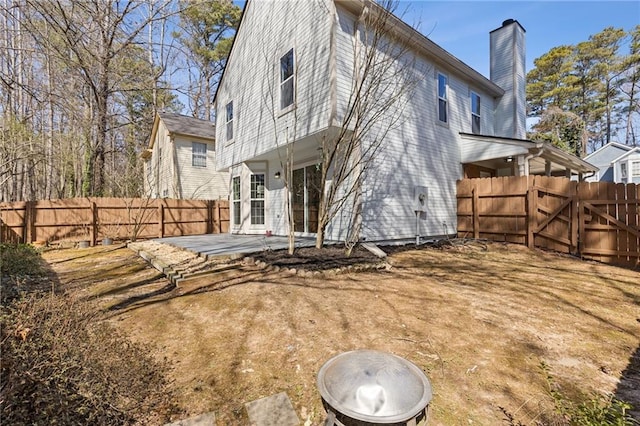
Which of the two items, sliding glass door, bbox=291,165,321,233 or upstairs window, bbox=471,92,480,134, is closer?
sliding glass door, bbox=291,165,321,233

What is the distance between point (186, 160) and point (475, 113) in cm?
1484

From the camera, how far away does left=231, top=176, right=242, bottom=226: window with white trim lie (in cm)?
1141

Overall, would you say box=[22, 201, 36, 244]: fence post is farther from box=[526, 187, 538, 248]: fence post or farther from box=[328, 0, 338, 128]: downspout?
box=[526, 187, 538, 248]: fence post

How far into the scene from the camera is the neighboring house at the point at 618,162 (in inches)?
744

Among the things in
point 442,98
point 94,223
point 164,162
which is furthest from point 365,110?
point 164,162

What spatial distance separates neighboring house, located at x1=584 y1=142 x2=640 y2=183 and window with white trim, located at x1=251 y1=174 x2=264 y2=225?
19811 millimetres

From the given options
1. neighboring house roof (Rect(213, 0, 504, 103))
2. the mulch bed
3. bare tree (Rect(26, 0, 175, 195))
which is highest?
bare tree (Rect(26, 0, 175, 195))

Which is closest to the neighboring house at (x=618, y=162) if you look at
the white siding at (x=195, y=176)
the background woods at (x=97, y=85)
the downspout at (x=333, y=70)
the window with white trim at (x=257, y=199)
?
the downspout at (x=333, y=70)

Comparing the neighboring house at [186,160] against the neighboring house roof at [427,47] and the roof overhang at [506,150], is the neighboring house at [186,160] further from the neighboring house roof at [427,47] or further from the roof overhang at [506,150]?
the roof overhang at [506,150]

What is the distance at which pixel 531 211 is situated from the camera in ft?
25.0

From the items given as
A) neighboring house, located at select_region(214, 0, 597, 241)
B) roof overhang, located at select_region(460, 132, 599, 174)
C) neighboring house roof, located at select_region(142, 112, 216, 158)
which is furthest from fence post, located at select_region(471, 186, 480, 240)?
neighboring house roof, located at select_region(142, 112, 216, 158)

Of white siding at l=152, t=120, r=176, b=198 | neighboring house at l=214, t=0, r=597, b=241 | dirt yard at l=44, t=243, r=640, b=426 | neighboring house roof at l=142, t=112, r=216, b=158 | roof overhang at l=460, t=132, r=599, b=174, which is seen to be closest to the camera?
dirt yard at l=44, t=243, r=640, b=426

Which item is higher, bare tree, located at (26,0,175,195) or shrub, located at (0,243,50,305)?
bare tree, located at (26,0,175,195)

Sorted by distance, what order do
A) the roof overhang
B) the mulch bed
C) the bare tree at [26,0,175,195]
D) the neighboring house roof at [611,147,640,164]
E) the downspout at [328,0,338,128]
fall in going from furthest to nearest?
the neighboring house roof at [611,147,640,164] < the bare tree at [26,0,175,195] < the roof overhang < the downspout at [328,0,338,128] < the mulch bed
